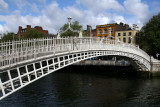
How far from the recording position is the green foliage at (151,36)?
108 feet

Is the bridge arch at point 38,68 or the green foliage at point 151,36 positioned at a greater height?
the green foliage at point 151,36

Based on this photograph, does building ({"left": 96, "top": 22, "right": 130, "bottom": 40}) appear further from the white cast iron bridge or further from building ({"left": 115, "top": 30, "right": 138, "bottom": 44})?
the white cast iron bridge

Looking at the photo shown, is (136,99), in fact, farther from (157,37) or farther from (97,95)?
(157,37)

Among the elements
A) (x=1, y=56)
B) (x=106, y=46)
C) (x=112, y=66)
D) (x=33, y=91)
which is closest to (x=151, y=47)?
(x=112, y=66)

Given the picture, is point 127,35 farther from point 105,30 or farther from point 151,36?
point 151,36

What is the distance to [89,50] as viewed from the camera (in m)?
14.8

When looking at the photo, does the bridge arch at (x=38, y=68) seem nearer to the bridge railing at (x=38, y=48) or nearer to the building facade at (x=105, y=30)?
the bridge railing at (x=38, y=48)

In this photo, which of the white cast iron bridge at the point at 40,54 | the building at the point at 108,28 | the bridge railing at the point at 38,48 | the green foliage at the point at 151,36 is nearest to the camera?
the white cast iron bridge at the point at 40,54

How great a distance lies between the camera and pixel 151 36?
33125mm

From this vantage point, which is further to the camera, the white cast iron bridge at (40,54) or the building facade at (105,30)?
the building facade at (105,30)

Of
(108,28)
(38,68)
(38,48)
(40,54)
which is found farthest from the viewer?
(108,28)

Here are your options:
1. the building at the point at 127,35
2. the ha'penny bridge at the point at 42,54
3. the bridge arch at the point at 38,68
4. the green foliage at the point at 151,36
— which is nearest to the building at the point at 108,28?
the building at the point at 127,35

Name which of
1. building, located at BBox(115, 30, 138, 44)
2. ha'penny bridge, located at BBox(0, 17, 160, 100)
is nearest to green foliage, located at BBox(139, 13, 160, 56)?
building, located at BBox(115, 30, 138, 44)

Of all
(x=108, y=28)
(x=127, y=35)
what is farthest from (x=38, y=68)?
(x=108, y=28)
